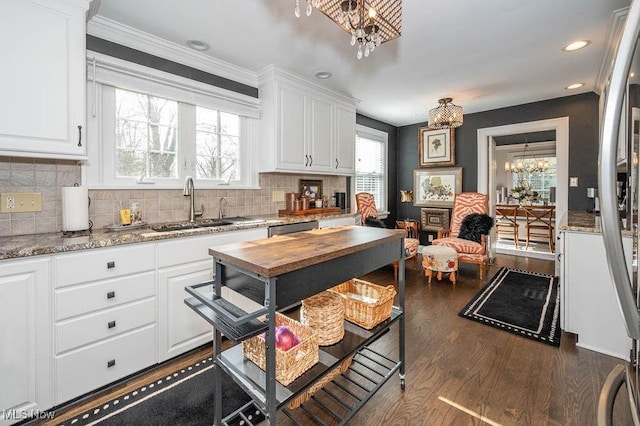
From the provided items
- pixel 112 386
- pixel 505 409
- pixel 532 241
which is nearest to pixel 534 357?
pixel 505 409

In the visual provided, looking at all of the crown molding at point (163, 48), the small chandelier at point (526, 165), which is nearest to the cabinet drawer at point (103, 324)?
the crown molding at point (163, 48)

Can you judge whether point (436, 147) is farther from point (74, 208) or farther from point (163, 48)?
point (74, 208)

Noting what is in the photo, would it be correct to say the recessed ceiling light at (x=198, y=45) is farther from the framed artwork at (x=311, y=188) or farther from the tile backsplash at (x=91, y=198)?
the framed artwork at (x=311, y=188)

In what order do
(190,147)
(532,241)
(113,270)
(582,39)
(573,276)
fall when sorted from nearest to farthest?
(113,270)
(573,276)
(582,39)
(190,147)
(532,241)

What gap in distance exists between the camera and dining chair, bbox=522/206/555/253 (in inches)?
229

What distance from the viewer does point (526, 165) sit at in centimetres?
847

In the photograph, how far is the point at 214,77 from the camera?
2.89 metres

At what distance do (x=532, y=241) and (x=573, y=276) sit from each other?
15.9 feet

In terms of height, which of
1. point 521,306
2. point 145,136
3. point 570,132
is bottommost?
point 521,306

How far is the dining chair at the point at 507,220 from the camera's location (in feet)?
19.6

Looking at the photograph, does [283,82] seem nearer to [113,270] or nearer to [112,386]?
[113,270]

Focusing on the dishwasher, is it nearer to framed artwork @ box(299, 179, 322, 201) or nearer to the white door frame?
framed artwork @ box(299, 179, 322, 201)

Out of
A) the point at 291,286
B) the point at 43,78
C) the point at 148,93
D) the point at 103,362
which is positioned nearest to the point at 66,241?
the point at 103,362

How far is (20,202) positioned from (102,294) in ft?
2.77
